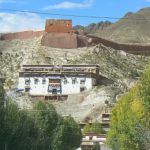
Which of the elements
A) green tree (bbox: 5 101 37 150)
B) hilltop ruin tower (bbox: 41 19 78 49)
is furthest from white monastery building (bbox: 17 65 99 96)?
green tree (bbox: 5 101 37 150)

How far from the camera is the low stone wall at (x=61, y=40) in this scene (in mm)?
194250

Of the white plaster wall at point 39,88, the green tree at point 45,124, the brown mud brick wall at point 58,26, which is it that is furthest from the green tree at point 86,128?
the brown mud brick wall at point 58,26

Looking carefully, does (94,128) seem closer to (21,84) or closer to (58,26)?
(21,84)

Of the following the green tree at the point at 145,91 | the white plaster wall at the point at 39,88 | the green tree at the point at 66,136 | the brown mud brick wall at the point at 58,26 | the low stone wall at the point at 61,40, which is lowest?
the green tree at the point at 66,136

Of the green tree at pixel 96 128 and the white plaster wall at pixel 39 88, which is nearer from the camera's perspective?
the green tree at pixel 96 128

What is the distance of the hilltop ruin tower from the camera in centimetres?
19500

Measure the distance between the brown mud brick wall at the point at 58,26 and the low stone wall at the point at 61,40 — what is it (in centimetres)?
187

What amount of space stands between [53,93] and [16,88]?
28.5 ft

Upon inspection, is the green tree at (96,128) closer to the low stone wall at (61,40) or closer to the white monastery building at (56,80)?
the white monastery building at (56,80)

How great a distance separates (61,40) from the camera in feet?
642

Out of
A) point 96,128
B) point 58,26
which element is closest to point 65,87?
point 58,26

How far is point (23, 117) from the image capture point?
62188 mm

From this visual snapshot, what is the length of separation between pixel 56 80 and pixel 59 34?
93.7 ft

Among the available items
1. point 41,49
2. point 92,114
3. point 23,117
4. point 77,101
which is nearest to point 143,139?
point 23,117
